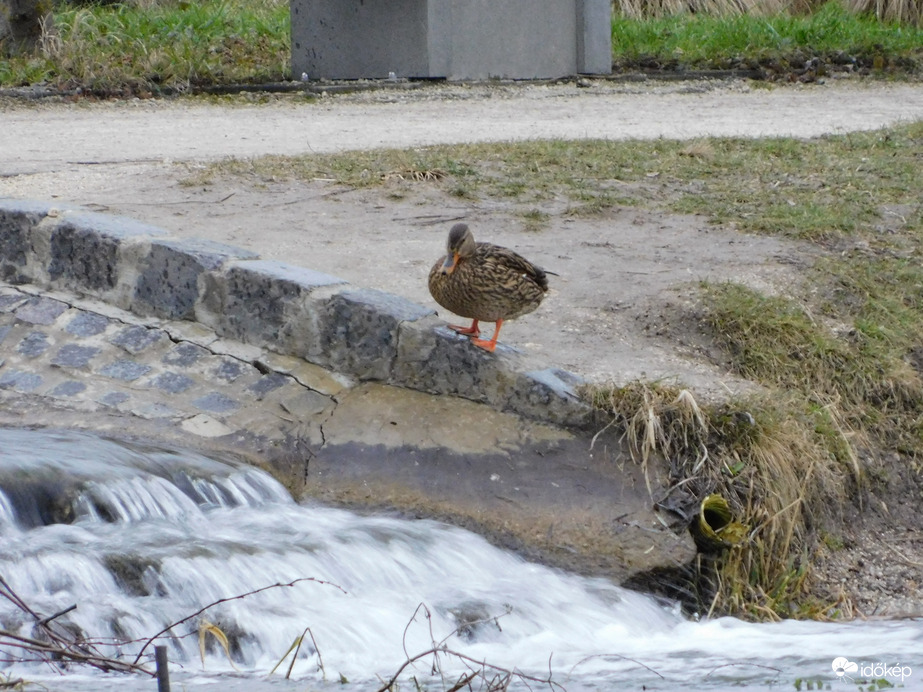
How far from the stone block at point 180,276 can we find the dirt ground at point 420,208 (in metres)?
0.47

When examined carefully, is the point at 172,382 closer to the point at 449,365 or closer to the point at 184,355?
the point at 184,355

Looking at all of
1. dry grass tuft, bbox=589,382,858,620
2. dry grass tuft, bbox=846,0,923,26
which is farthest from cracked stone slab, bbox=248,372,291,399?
dry grass tuft, bbox=846,0,923,26

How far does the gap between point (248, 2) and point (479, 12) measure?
5175 mm

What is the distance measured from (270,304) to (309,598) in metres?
1.61

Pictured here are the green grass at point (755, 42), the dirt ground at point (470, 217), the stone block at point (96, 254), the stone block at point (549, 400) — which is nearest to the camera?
the stone block at point (549, 400)

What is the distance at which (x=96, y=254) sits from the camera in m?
5.48

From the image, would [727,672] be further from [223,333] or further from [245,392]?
[223,333]

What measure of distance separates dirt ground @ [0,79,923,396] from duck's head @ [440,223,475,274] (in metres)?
0.66

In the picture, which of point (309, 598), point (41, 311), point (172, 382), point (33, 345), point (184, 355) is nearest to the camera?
point (309, 598)

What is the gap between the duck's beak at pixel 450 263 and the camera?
436 centimetres

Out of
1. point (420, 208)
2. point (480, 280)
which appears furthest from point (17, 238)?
point (480, 280)

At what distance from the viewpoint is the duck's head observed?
4.36m

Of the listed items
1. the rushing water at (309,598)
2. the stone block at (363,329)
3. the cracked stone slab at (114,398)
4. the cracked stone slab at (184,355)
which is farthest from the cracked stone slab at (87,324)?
the stone block at (363,329)

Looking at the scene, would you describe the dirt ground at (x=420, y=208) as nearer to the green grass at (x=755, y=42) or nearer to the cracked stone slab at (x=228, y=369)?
the cracked stone slab at (x=228, y=369)
